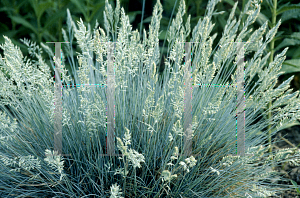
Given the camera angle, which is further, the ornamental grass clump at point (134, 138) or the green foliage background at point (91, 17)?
the green foliage background at point (91, 17)

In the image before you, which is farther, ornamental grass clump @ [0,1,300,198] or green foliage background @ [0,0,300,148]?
green foliage background @ [0,0,300,148]

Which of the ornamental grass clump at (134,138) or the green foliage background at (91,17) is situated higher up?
the green foliage background at (91,17)

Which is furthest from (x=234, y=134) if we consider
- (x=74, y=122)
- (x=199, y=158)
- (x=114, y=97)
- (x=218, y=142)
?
(x=74, y=122)

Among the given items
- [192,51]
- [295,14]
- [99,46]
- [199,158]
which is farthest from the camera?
[295,14]

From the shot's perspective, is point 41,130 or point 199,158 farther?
point 41,130

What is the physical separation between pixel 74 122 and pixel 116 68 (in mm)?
357

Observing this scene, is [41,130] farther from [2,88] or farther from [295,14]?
[295,14]

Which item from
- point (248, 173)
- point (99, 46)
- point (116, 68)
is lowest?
point (248, 173)

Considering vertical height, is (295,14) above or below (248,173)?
above

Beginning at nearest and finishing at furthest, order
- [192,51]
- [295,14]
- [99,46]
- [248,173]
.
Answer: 1. [99,46]
2. [248,173]
3. [192,51]
4. [295,14]

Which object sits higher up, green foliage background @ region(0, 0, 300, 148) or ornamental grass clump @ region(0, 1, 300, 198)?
green foliage background @ region(0, 0, 300, 148)

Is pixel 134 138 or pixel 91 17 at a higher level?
pixel 91 17

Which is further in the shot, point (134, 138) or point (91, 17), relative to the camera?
point (91, 17)

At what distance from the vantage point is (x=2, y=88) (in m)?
1.24
